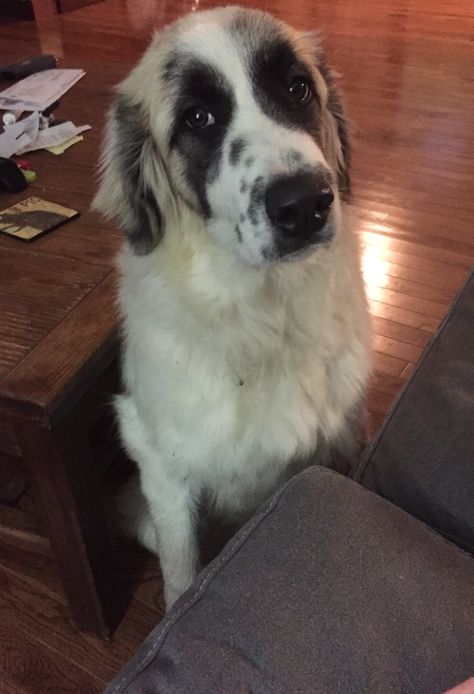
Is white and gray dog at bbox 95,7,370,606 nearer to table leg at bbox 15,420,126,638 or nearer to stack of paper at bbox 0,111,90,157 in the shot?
table leg at bbox 15,420,126,638

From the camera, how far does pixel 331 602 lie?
0.73 meters

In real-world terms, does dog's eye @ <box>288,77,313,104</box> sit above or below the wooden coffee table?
above

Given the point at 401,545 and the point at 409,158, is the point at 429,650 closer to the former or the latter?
the point at 401,545

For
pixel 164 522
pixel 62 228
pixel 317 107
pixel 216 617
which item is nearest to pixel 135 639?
pixel 164 522

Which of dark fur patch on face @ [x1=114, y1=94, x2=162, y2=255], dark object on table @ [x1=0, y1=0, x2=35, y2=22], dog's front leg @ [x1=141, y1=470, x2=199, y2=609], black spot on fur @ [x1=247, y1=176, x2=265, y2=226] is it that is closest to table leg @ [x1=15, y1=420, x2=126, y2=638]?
dog's front leg @ [x1=141, y1=470, x2=199, y2=609]

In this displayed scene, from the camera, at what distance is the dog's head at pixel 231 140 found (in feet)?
3.02

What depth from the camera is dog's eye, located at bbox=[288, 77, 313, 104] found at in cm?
105

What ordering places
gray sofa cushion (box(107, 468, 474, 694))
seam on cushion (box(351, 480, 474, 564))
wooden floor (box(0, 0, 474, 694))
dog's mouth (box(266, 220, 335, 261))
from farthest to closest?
wooden floor (box(0, 0, 474, 694)) → dog's mouth (box(266, 220, 335, 261)) → seam on cushion (box(351, 480, 474, 564)) → gray sofa cushion (box(107, 468, 474, 694))

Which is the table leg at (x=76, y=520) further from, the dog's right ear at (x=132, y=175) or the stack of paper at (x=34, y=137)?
the stack of paper at (x=34, y=137)

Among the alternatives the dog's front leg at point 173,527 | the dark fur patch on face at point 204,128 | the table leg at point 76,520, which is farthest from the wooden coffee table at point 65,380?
the dark fur patch on face at point 204,128

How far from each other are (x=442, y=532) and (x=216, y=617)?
0.35 m

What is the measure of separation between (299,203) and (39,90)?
1337 mm

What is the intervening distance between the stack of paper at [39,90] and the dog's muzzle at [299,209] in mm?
1131

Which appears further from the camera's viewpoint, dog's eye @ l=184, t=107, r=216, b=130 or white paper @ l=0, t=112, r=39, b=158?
white paper @ l=0, t=112, r=39, b=158
